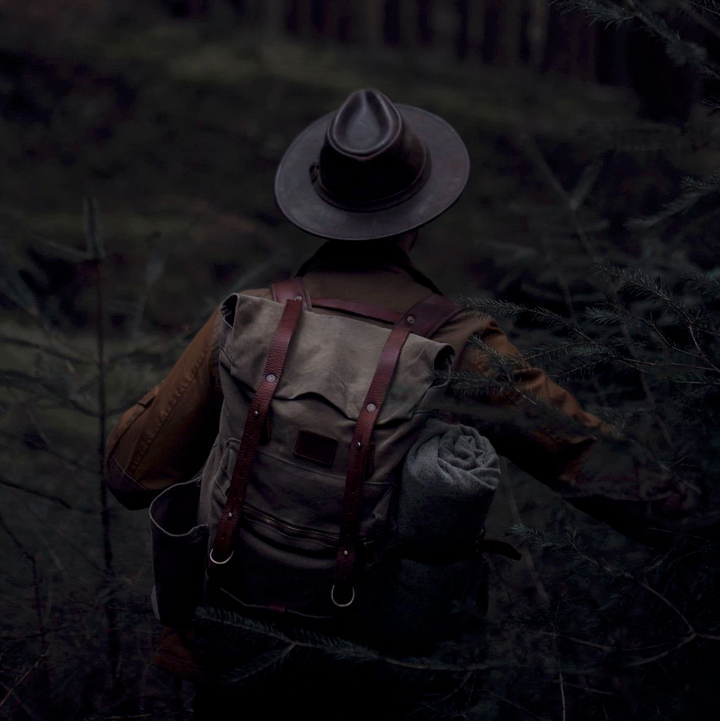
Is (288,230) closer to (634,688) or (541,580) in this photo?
(541,580)

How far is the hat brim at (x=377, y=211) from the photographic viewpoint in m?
2.03

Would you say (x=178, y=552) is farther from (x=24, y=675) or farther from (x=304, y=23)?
(x=304, y=23)

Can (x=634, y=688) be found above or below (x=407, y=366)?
below

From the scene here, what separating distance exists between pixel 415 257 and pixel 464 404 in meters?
4.54

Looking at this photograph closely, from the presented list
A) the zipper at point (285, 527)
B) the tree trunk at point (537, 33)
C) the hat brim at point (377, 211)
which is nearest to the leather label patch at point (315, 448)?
the zipper at point (285, 527)

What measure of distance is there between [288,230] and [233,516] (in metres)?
4.51

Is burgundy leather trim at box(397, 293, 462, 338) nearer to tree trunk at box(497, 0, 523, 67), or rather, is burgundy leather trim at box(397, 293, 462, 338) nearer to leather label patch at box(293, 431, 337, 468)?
leather label patch at box(293, 431, 337, 468)

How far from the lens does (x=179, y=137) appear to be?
6562 millimetres

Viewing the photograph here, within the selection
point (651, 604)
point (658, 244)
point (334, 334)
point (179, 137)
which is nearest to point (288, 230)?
point (179, 137)

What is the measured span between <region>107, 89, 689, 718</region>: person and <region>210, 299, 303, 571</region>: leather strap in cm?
21

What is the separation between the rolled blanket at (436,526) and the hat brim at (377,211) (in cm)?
57

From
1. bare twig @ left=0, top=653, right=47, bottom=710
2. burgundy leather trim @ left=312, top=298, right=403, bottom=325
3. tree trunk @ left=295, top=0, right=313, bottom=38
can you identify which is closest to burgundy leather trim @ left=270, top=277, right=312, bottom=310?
burgundy leather trim @ left=312, top=298, right=403, bottom=325

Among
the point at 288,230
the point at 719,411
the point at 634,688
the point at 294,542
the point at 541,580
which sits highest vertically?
the point at 719,411

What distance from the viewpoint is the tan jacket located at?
1.68 meters
